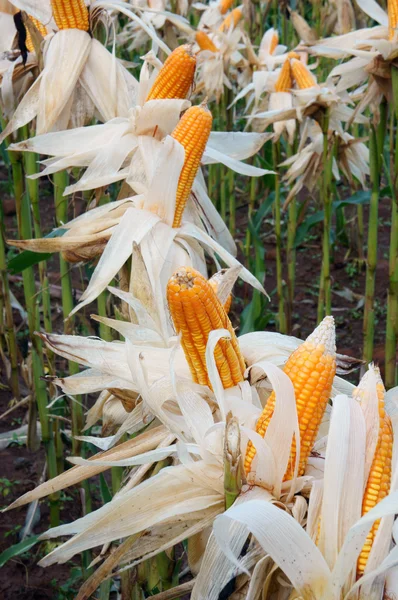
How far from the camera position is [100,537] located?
35.6 inches

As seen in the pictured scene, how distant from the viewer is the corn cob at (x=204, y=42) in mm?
3293

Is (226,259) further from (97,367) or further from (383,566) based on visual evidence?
(383,566)

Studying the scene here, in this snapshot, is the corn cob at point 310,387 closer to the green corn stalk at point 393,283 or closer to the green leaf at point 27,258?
the green leaf at point 27,258

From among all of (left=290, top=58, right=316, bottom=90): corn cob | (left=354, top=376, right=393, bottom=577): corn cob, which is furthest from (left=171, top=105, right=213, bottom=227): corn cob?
(left=290, top=58, right=316, bottom=90): corn cob

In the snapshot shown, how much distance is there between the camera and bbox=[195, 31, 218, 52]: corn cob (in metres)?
3.29

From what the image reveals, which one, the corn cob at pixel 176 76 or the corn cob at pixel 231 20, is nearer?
the corn cob at pixel 176 76

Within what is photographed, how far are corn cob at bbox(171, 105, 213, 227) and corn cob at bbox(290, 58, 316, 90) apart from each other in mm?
1287

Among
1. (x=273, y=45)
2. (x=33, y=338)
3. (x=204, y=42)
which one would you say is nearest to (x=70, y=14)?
(x=33, y=338)

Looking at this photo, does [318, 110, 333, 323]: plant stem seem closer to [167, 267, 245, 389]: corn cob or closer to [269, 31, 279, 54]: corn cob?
[269, 31, 279, 54]: corn cob

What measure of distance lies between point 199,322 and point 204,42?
264cm

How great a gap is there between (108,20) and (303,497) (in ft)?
4.10

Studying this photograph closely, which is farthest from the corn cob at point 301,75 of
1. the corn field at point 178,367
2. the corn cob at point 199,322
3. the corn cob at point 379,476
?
the corn cob at point 379,476

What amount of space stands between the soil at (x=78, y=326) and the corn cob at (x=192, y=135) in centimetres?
50

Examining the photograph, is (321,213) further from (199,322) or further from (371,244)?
(199,322)
